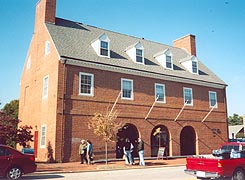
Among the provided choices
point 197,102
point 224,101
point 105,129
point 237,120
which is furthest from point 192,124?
point 237,120

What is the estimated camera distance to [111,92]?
885 inches

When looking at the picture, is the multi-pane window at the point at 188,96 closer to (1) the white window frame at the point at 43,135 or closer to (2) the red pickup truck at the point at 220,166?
(1) the white window frame at the point at 43,135

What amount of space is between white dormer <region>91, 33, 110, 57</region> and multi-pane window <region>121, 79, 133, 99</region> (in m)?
2.61

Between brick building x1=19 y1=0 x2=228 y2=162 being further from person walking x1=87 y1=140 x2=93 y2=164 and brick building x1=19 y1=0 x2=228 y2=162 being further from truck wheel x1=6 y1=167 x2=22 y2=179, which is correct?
truck wheel x1=6 y1=167 x2=22 y2=179

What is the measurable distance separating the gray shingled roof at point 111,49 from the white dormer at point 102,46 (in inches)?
15.0

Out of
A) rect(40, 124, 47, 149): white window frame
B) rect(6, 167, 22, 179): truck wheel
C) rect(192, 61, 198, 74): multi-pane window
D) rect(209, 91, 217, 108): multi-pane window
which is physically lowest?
rect(6, 167, 22, 179): truck wheel

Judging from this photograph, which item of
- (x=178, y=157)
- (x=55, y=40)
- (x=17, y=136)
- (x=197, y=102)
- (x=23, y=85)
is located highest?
(x=55, y=40)

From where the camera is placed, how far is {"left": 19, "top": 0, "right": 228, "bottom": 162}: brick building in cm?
2056

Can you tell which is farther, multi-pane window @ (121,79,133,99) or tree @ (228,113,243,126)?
tree @ (228,113,243,126)

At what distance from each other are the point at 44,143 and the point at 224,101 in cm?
1886

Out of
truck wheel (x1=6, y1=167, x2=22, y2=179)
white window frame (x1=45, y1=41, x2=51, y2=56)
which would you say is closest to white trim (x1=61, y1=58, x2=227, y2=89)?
white window frame (x1=45, y1=41, x2=51, y2=56)

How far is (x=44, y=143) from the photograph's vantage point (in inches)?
834

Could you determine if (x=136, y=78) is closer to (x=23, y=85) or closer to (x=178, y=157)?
(x=178, y=157)

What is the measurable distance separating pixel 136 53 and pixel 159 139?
8115 mm
